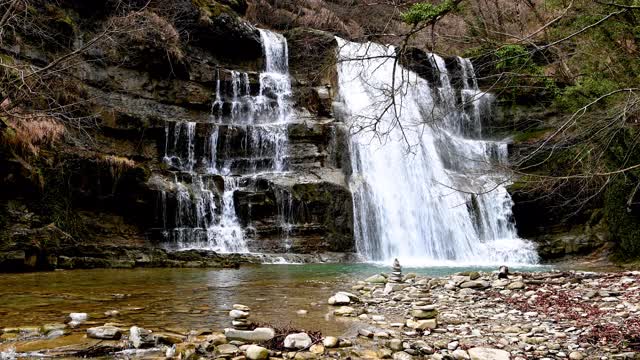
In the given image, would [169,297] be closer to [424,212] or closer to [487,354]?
[487,354]

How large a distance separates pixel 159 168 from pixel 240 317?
43.1 ft

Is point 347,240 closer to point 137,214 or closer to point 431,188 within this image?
point 431,188

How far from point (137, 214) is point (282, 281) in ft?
28.1

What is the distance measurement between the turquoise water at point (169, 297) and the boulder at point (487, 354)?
1.36 m

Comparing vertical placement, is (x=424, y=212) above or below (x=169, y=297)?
above

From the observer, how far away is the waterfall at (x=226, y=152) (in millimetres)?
16031

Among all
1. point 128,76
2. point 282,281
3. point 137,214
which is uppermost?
point 128,76

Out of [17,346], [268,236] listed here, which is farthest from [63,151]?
[17,346]

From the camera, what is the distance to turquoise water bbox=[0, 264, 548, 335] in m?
5.15

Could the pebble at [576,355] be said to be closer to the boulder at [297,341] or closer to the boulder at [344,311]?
the boulder at [297,341]

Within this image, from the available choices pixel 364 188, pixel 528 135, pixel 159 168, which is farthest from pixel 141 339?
pixel 528 135

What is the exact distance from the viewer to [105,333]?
13.7 feet

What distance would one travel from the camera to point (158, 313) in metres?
5.58

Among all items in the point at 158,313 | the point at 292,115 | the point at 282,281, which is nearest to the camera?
the point at 158,313
